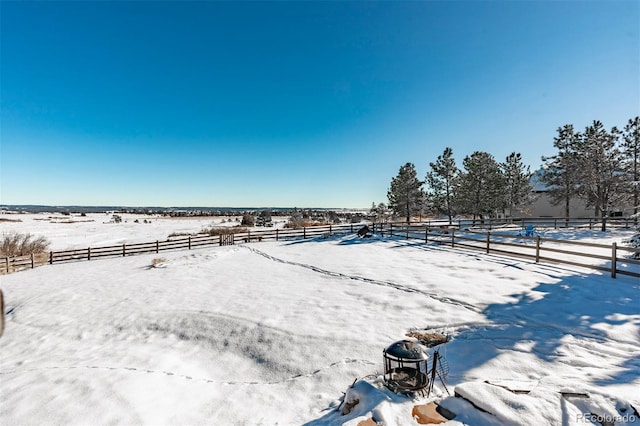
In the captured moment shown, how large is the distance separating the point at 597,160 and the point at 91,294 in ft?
117

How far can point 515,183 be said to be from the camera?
122 feet

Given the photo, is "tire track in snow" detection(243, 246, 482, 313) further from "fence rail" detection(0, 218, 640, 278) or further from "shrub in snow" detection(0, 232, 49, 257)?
"shrub in snow" detection(0, 232, 49, 257)

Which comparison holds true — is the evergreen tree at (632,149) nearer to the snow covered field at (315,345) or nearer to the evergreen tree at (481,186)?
the evergreen tree at (481,186)

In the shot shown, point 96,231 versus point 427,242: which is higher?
point 427,242

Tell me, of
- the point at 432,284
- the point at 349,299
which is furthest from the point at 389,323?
the point at 432,284

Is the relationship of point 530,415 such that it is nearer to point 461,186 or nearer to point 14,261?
point 14,261

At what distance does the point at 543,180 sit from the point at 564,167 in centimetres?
247

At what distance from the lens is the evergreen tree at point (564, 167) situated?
27858 mm

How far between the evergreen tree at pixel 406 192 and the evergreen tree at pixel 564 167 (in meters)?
12.8

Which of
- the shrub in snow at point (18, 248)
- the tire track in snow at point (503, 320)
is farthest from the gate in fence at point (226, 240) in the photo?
the tire track in snow at point (503, 320)

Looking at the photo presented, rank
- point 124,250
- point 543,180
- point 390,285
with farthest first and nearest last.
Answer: point 543,180, point 124,250, point 390,285

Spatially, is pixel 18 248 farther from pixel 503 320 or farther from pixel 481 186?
pixel 481 186

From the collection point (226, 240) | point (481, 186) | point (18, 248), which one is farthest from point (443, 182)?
point (18, 248)

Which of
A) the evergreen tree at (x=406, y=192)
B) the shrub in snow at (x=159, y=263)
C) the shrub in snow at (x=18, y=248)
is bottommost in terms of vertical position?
the shrub in snow at (x=159, y=263)
